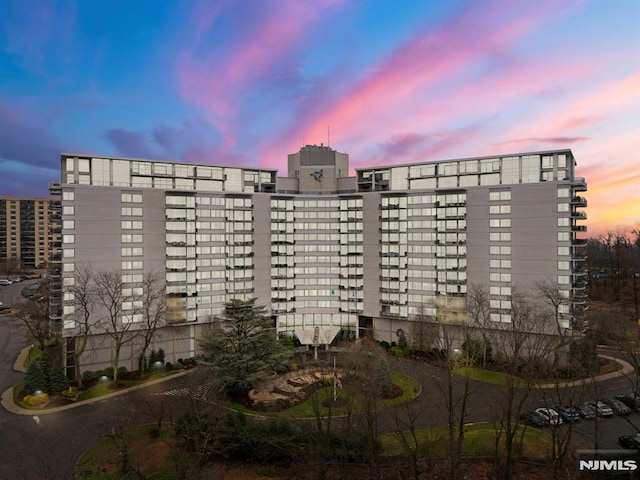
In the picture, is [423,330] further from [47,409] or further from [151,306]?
[47,409]

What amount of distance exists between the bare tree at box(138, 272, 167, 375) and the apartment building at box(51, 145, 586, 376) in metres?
1.19

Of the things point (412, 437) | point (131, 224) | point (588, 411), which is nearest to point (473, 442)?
point (412, 437)

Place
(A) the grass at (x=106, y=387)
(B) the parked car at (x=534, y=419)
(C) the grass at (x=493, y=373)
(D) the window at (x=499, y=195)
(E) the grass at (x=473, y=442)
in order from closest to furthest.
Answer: (E) the grass at (x=473, y=442) < (B) the parked car at (x=534, y=419) < (A) the grass at (x=106, y=387) < (C) the grass at (x=493, y=373) < (D) the window at (x=499, y=195)

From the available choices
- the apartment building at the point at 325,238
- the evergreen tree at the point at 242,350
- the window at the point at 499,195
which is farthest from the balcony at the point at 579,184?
the evergreen tree at the point at 242,350

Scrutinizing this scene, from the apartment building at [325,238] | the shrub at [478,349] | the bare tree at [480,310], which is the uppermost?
the apartment building at [325,238]

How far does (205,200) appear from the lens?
65750 millimetres

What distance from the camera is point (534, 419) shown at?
3950cm

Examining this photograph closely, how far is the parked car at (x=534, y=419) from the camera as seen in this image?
39.2 metres

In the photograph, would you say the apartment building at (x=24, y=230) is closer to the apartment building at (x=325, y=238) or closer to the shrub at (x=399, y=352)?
the apartment building at (x=325, y=238)

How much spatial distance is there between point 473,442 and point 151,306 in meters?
45.8

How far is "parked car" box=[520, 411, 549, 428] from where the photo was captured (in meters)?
39.2

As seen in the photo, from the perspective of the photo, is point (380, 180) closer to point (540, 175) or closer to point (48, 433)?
point (540, 175)

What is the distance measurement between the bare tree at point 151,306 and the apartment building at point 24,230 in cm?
14950

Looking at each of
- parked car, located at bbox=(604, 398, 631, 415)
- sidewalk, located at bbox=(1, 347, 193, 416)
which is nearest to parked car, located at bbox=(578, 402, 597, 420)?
parked car, located at bbox=(604, 398, 631, 415)
